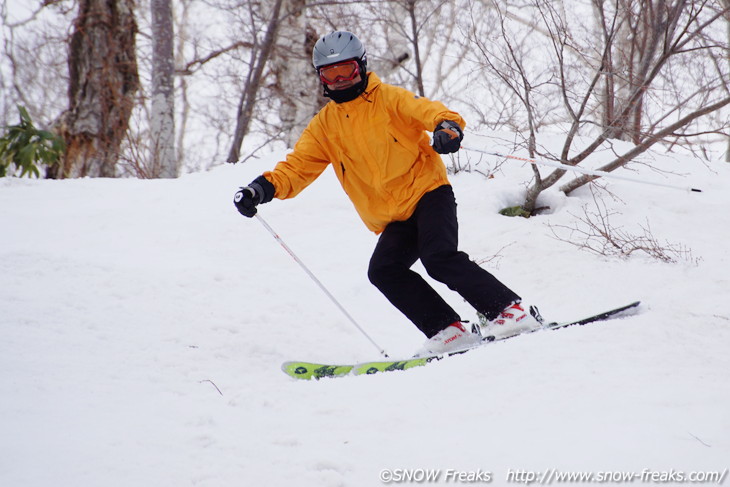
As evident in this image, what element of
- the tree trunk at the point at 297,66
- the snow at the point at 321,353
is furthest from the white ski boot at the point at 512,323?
the tree trunk at the point at 297,66

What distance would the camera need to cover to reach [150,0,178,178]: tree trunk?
29.8 feet

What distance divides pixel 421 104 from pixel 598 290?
79.8 inches

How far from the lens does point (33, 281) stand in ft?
→ 13.3

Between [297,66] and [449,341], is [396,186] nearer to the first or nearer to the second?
[449,341]

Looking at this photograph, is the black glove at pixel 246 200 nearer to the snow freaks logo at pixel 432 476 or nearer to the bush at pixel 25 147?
the snow freaks logo at pixel 432 476

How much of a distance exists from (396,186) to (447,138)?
1.83 ft

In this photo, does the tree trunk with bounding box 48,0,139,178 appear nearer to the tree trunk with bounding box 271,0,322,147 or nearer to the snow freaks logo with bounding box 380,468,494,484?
the tree trunk with bounding box 271,0,322,147

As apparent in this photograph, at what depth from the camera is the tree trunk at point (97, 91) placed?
9516 mm

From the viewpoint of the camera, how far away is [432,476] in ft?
6.37

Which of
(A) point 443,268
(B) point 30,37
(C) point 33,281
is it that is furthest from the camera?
(B) point 30,37

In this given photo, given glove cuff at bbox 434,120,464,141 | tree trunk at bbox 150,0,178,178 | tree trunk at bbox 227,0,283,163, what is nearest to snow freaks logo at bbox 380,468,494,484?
glove cuff at bbox 434,120,464,141

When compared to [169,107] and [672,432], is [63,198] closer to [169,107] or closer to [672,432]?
[169,107]

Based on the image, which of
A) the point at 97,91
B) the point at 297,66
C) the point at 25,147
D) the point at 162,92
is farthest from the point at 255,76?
the point at 25,147

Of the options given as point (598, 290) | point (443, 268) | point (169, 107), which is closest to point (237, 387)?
point (443, 268)
